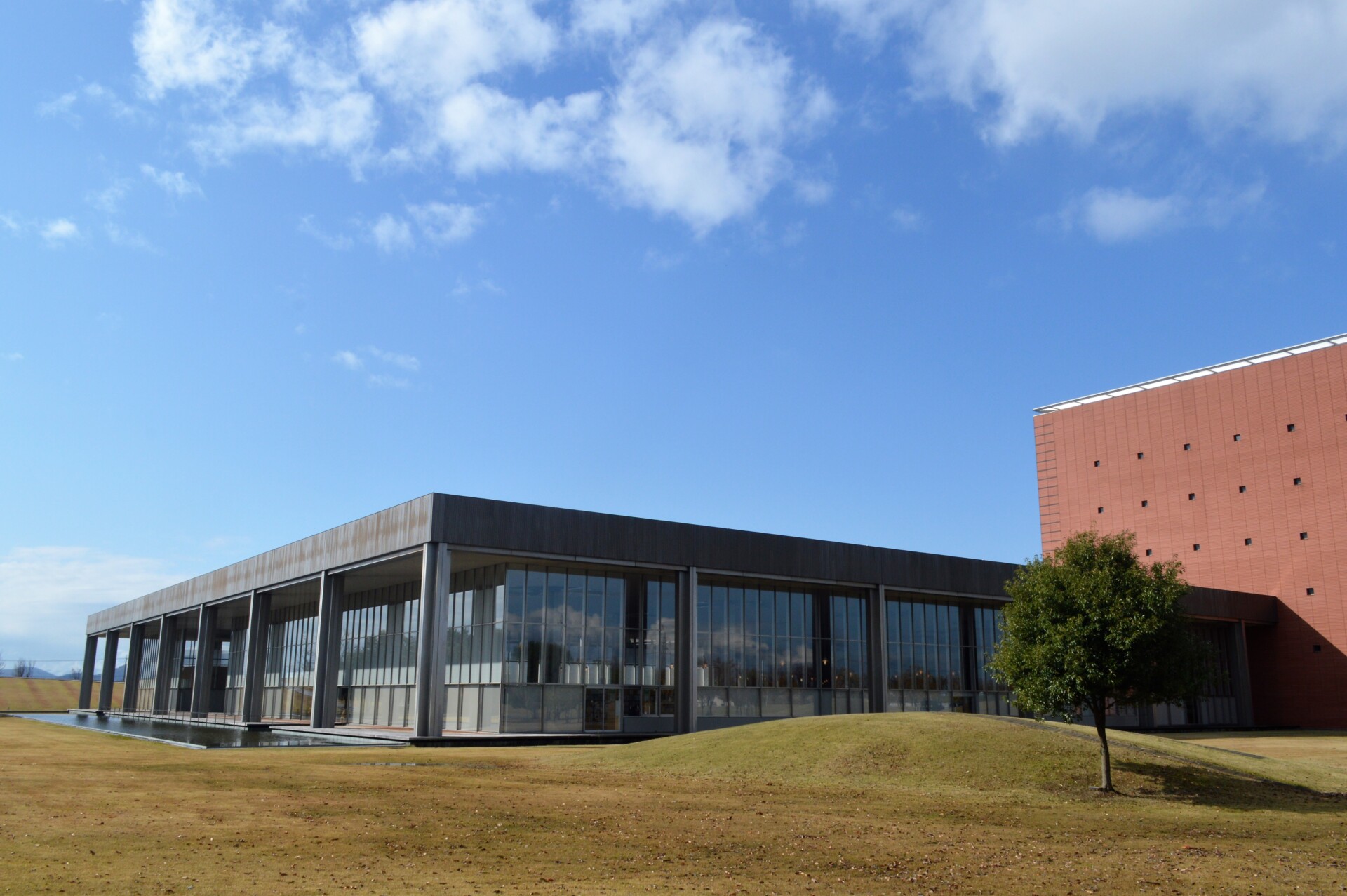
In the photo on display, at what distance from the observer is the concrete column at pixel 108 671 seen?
3317 inches

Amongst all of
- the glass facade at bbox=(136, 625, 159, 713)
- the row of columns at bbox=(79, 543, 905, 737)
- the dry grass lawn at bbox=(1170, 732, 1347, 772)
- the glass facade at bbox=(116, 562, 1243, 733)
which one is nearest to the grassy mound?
the glass facade at bbox=(116, 562, 1243, 733)

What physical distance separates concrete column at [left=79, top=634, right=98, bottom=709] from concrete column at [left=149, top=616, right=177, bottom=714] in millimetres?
20249

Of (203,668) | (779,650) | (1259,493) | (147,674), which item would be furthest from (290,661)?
(1259,493)

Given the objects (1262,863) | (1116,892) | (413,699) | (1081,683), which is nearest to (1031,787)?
(1081,683)

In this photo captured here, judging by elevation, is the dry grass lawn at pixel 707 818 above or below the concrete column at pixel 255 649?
below

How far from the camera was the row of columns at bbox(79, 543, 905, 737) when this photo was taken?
38125 mm

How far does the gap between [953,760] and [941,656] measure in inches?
1256

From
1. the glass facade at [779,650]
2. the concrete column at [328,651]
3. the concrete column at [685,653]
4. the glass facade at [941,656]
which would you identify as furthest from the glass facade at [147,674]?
the glass facade at [941,656]

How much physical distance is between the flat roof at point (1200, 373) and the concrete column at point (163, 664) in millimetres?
69021

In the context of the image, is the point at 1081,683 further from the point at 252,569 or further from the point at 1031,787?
the point at 252,569

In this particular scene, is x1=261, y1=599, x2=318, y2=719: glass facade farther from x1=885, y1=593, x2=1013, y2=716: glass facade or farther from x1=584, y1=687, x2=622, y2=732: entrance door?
x1=885, y1=593, x2=1013, y2=716: glass facade

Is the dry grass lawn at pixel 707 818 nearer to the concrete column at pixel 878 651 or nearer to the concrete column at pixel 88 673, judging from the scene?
the concrete column at pixel 878 651

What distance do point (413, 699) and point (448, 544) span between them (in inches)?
470

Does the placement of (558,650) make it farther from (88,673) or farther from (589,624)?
(88,673)
